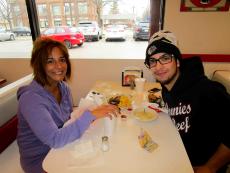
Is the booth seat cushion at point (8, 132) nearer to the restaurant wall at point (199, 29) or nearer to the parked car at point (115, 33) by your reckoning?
the parked car at point (115, 33)

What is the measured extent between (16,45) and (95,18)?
1.41 m

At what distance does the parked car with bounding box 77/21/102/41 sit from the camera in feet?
8.79

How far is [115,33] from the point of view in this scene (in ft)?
9.10

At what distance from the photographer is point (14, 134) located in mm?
1531

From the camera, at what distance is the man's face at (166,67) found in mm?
1169

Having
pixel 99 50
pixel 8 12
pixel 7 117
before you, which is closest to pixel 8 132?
pixel 7 117

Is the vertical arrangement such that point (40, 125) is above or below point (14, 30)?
below

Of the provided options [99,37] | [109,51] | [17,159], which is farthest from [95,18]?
[17,159]

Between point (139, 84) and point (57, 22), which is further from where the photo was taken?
point (57, 22)

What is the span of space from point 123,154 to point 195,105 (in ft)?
1.60

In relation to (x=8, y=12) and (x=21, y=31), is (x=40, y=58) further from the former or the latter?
(x=8, y=12)

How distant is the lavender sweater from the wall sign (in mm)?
1788

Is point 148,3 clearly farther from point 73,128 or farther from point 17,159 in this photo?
point 17,159

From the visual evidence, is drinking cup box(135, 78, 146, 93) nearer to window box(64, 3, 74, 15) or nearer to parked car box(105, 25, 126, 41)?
parked car box(105, 25, 126, 41)
